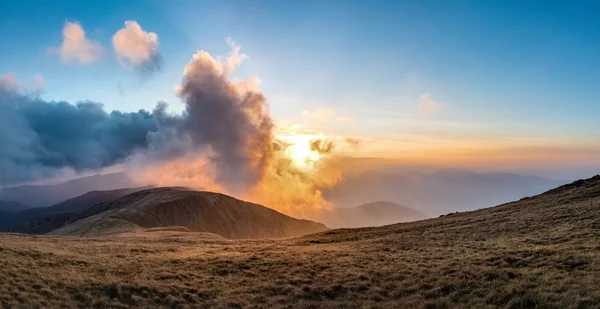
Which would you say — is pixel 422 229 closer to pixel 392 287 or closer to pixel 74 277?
pixel 392 287

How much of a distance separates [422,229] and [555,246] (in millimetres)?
21260

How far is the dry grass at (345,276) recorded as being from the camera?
1722 cm

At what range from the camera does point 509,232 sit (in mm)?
33438

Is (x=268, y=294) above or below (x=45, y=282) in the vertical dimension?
below

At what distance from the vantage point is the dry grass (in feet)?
56.5

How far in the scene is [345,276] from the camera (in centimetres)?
2333

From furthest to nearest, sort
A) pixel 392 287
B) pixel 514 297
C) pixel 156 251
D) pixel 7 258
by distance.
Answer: pixel 156 251 < pixel 7 258 < pixel 392 287 < pixel 514 297

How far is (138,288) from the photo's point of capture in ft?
69.2

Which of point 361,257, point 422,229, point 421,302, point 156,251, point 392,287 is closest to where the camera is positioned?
point 421,302

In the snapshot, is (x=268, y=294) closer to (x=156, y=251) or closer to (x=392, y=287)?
(x=392, y=287)

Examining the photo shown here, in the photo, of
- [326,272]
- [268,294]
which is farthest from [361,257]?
[268,294]

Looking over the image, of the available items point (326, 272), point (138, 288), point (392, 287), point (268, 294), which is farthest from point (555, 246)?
point (138, 288)

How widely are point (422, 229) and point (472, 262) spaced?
A: 22.4 m

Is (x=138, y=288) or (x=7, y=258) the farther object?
(x=7, y=258)
